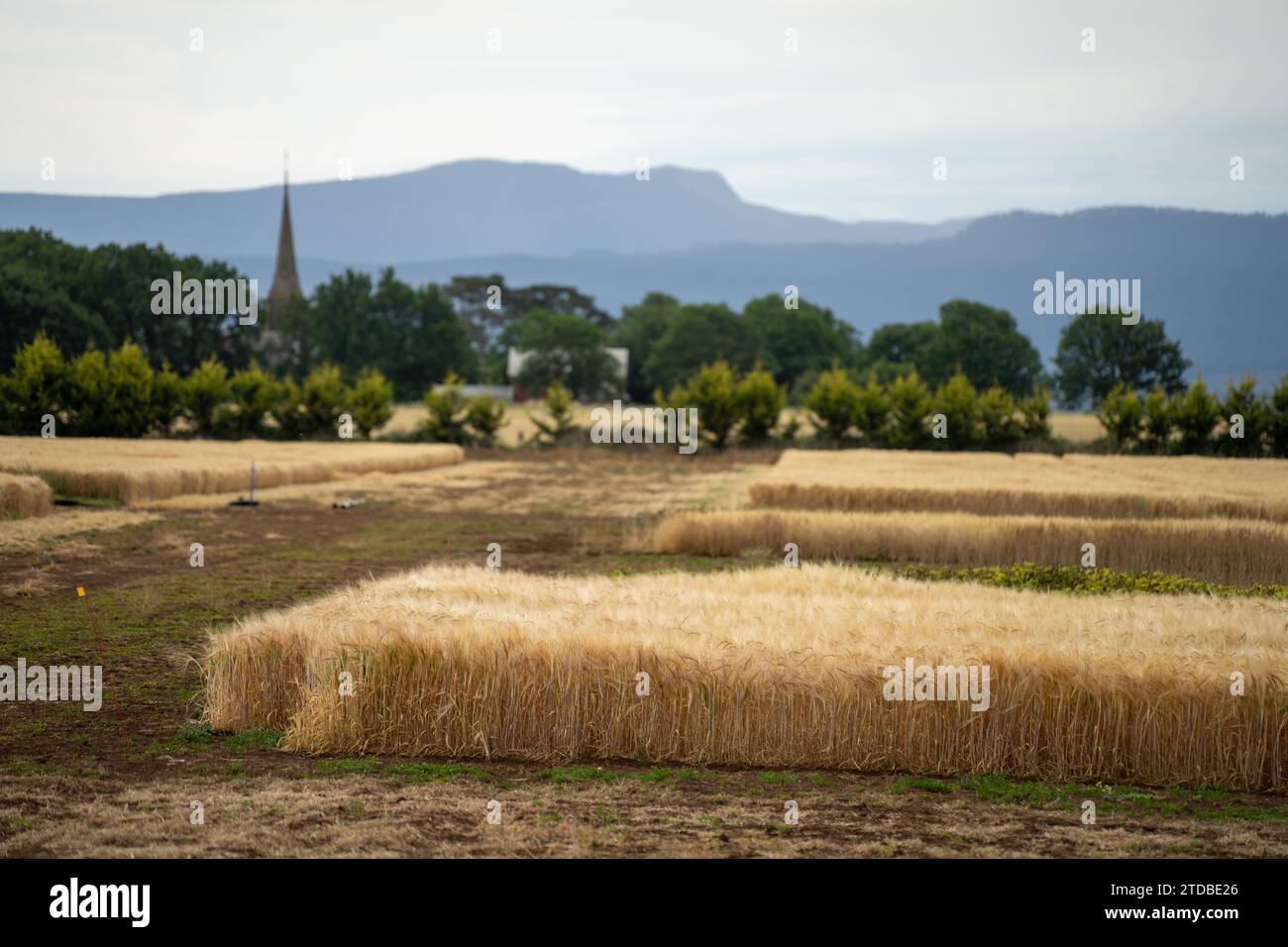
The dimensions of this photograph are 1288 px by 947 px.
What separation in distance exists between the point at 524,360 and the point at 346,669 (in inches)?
4034

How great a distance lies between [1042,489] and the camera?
29500 millimetres

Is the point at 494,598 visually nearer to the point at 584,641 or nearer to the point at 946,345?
the point at 584,641

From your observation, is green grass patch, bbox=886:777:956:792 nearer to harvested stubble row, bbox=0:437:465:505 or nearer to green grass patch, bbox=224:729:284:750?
green grass patch, bbox=224:729:284:750

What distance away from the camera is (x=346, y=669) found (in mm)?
10664

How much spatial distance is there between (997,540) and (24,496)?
2067cm

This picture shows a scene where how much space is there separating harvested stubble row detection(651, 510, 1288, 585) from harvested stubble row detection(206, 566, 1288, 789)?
12.7 meters

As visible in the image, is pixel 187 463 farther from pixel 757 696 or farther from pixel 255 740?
pixel 757 696

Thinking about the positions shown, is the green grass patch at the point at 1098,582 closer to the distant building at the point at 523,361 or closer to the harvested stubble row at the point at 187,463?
the harvested stubble row at the point at 187,463

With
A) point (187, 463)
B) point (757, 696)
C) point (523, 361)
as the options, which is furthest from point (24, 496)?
point (523, 361)

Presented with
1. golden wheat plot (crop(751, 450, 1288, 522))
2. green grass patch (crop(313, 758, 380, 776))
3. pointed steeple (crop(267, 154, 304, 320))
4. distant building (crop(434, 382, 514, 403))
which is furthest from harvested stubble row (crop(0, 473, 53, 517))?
pointed steeple (crop(267, 154, 304, 320))

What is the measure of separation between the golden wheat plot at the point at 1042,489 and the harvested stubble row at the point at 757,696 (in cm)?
1694

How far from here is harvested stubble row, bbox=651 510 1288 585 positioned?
23.4 m

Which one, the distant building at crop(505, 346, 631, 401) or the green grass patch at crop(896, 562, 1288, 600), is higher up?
the distant building at crop(505, 346, 631, 401)
